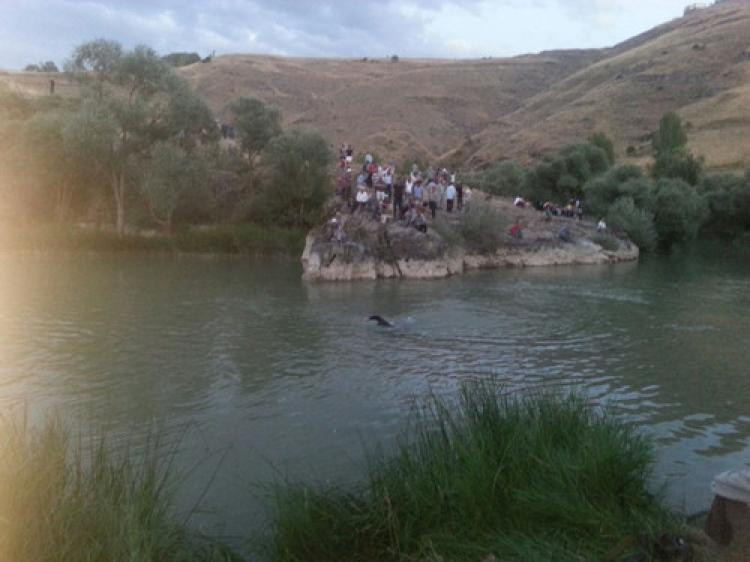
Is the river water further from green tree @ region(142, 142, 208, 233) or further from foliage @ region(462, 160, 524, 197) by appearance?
foliage @ region(462, 160, 524, 197)

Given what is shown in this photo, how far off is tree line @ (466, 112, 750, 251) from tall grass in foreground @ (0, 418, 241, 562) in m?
53.5

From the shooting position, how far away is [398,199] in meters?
43.6

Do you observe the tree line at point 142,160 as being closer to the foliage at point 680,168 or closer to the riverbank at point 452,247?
the riverbank at point 452,247

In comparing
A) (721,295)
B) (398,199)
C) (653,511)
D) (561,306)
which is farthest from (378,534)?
(398,199)

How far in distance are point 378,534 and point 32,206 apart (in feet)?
170

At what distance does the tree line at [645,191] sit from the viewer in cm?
5975

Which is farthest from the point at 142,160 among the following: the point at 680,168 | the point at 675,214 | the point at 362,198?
the point at 680,168

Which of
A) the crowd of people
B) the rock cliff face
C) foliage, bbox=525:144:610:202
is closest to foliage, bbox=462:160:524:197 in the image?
foliage, bbox=525:144:610:202

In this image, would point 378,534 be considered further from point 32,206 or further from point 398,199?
point 32,206

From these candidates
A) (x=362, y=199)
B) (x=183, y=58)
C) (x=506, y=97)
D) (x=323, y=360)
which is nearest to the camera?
(x=323, y=360)

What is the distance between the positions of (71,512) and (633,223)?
55.8m

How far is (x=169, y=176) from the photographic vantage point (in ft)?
162

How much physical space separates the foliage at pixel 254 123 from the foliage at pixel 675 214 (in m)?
31.5

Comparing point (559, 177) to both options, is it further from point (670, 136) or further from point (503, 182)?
point (670, 136)
